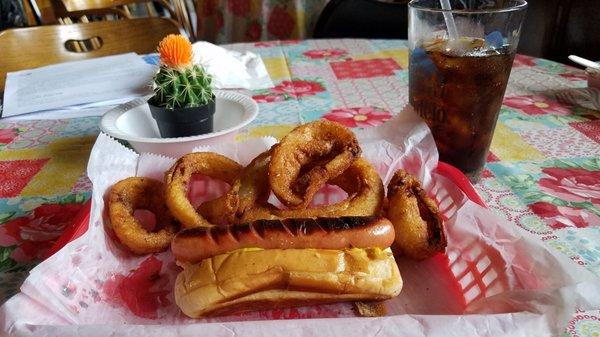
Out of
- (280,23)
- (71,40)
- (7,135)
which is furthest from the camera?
(280,23)

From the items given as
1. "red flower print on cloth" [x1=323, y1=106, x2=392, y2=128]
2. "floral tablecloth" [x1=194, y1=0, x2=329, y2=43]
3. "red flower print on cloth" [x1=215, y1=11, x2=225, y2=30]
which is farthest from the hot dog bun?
"red flower print on cloth" [x1=215, y1=11, x2=225, y2=30]

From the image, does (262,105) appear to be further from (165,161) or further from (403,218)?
(403,218)

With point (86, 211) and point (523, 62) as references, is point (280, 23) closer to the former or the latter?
point (523, 62)

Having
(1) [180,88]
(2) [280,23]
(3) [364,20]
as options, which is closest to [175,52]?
A: (1) [180,88]

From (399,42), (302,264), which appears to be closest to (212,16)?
(399,42)

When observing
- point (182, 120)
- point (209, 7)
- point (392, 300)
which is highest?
point (182, 120)

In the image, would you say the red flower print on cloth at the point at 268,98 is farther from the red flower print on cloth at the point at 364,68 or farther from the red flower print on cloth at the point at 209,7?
the red flower print on cloth at the point at 209,7

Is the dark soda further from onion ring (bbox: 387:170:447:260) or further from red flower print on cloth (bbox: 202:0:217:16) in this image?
red flower print on cloth (bbox: 202:0:217:16)
